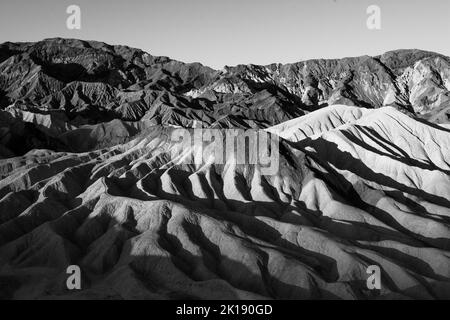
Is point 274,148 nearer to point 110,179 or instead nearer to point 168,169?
point 168,169

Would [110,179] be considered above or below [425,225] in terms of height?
above

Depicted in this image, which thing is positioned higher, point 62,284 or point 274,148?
point 274,148

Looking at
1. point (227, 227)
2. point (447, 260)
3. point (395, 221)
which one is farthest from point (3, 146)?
point (447, 260)

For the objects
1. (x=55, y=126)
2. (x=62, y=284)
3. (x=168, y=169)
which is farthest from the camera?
(x=55, y=126)
